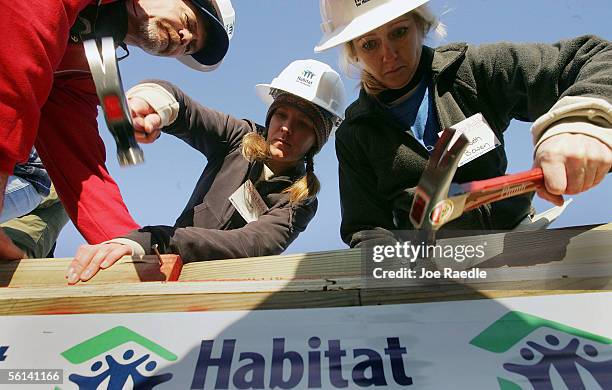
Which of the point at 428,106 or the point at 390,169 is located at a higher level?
the point at 428,106

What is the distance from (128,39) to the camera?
2879mm

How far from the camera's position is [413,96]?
2404mm

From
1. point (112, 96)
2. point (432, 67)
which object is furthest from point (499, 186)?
point (432, 67)

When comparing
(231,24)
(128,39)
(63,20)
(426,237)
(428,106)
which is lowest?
(426,237)

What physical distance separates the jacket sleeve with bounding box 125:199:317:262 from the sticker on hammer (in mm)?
1117

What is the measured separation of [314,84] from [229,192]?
3.46 feet

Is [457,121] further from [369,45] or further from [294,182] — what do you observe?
[294,182]

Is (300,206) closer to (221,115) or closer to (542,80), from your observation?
(221,115)

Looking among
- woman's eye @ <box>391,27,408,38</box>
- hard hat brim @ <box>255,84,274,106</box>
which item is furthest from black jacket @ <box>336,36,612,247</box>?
hard hat brim @ <box>255,84,274,106</box>

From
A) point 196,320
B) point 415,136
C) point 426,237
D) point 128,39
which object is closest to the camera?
point 196,320

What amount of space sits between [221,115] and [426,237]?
2.20m

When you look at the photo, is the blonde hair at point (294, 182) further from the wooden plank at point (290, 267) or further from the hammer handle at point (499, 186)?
the hammer handle at point (499, 186)

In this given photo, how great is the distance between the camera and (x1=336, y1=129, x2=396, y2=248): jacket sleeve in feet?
8.17

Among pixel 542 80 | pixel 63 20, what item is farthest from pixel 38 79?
pixel 542 80
